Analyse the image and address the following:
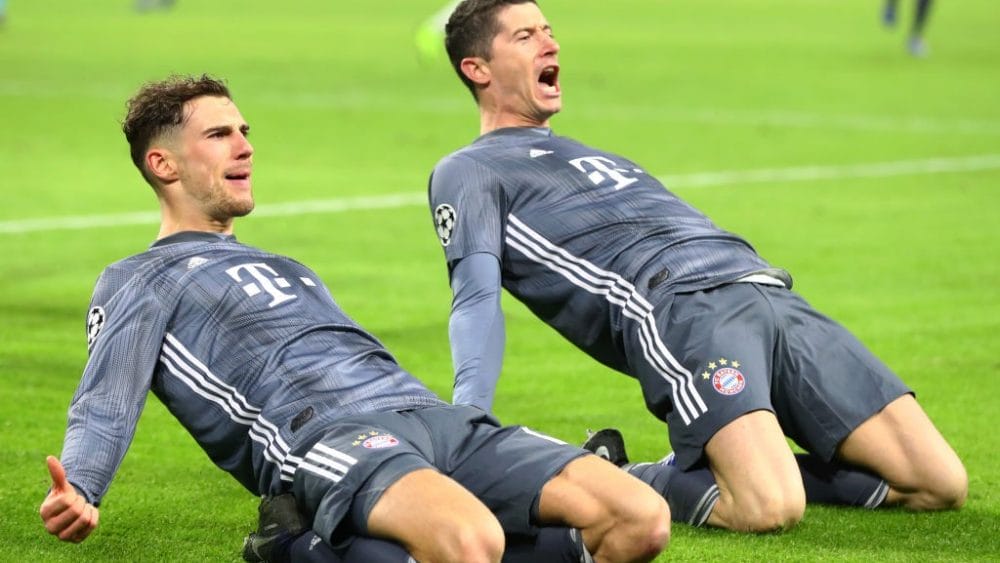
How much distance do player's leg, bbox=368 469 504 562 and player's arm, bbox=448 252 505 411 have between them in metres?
0.79

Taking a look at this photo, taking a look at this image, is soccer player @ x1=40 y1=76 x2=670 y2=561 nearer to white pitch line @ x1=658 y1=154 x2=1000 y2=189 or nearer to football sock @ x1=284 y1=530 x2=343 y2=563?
football sock @ x1=284 y1=530 x2=343 y2=563

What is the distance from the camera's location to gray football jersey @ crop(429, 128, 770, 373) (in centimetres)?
617

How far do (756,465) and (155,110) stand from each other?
2.10m

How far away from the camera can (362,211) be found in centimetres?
1261

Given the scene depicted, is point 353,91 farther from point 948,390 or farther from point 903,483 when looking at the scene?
point 903,483

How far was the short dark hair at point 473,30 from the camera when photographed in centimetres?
677

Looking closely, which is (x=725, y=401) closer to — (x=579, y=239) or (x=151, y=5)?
(x=579, y=239)

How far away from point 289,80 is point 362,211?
311 inches

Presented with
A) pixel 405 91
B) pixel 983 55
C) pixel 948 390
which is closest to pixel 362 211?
pixel 948 390

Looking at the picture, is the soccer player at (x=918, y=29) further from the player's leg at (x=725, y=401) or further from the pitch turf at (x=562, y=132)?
the player's leg at (x=725, y=401)

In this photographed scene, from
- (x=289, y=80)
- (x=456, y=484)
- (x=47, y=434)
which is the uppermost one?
(x=456, y=484)

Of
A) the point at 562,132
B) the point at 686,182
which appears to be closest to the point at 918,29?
the point at 562,132

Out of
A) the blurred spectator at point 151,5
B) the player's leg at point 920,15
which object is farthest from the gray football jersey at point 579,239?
the blurred spectator at point 151,5

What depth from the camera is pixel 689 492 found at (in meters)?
5.77
